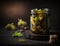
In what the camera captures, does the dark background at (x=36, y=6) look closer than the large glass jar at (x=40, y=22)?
No

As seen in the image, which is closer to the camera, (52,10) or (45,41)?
(45,41)

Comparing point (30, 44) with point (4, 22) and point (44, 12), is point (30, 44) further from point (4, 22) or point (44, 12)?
point (4, 22)

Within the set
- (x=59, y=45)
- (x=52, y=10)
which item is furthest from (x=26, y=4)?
(x=59, y=45)

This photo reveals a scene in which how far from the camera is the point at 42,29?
0.99m

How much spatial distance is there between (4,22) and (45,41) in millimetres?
598

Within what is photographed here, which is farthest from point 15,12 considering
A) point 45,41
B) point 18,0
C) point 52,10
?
point 45,41

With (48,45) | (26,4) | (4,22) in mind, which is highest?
(26,4)

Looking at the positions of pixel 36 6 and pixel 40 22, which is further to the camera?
pixel 36 6

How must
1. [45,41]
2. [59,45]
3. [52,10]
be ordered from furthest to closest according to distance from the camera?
[52,10] → [45,41] → [59,45]

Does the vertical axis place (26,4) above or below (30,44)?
above

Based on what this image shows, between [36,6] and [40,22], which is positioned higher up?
[36,6]

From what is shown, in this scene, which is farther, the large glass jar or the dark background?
the dark background

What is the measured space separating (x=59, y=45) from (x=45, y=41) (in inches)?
4.7

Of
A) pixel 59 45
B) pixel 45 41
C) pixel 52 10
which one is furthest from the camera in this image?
pixel 52 10
